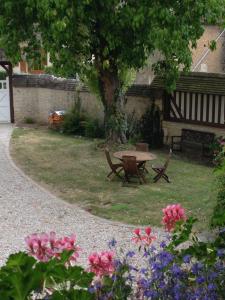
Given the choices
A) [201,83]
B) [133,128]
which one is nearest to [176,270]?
[201,83]

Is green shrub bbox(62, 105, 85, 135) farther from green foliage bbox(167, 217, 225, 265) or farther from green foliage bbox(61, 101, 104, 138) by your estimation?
green foliage bbox(167, 217, 225, 265)

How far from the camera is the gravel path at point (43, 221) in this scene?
8.53m

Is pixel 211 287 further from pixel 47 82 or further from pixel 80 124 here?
pixel 47 82

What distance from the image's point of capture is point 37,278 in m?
2.87

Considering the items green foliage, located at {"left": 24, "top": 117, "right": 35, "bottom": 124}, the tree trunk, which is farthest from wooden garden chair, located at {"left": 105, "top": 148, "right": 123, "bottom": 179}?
green foliage, located at {"left": 24, "top": 117, "right": 35, "bottom": 124}

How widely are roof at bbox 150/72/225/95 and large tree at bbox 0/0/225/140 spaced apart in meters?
1.18

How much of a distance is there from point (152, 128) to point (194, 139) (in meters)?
1.72

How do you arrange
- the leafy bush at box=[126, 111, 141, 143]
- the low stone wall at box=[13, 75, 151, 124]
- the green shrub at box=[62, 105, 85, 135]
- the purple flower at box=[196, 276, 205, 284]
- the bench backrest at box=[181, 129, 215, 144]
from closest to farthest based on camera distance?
the purple flower at box=[196, 276, 205, 284] → the bench backrest at box=[181, 129, 215, 144] → the leafy bush at box=[126, 111, 141, 143] → the green shrub at box=[62, 105, 85, 135] → the low stone wall at box=[13, 75, 151, 124]

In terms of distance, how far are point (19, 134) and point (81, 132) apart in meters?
2.45

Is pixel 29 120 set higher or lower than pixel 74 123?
lower

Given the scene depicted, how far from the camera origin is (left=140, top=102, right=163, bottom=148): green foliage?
58.0ft

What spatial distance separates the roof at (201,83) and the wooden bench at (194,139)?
139 centimetres

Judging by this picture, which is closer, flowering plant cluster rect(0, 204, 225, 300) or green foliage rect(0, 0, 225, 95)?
flowering plant cluster rect(0, 204, 225, 300)

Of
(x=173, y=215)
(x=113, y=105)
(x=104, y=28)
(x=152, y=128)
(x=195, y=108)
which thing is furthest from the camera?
(x=152, y=128)
